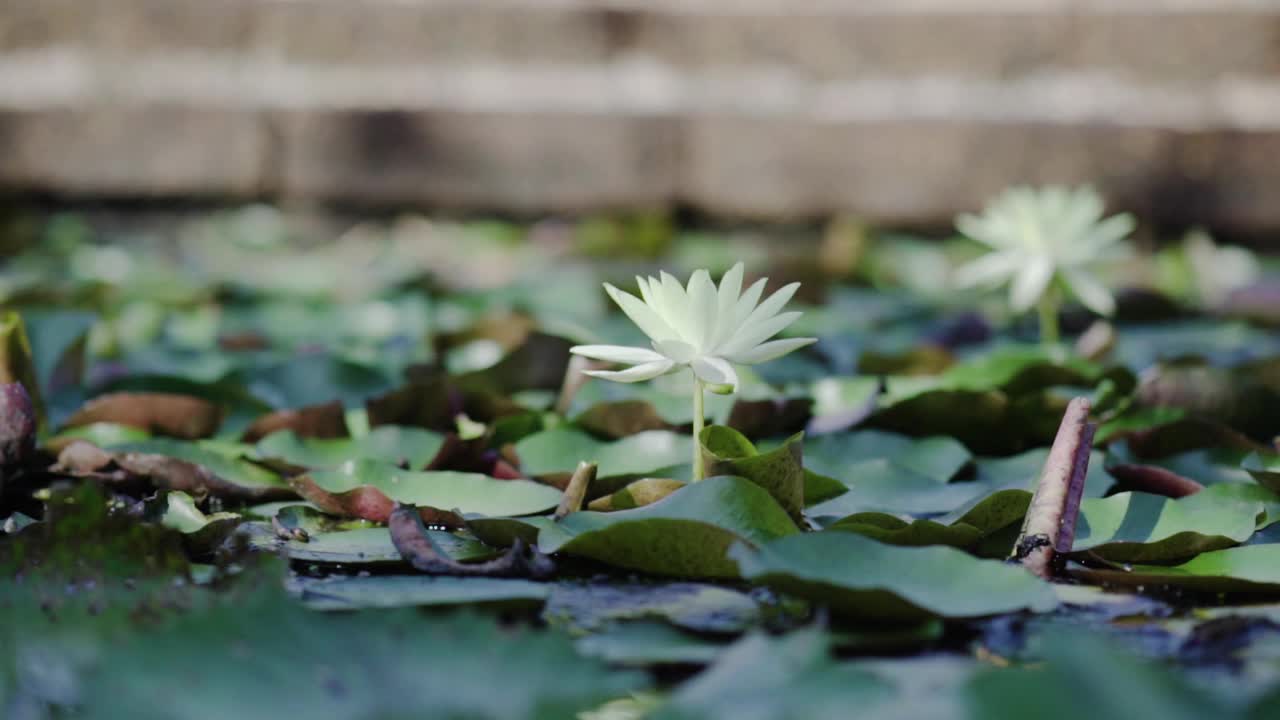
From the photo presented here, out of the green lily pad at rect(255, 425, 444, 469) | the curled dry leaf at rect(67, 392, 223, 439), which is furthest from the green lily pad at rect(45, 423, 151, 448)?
the green lily pad at rect(255, 425, 444, 469)

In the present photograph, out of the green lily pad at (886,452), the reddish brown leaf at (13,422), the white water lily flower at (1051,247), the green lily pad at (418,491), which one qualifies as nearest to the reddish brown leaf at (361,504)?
the green lily pad at (418,491)

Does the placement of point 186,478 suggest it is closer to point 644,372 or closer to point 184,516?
point 184,516

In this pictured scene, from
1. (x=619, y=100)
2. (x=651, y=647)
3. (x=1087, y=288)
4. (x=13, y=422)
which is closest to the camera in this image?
(x=651, y=647)

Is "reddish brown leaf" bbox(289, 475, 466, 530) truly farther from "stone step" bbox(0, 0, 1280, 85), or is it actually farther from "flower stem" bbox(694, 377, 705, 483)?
"stone step" bbox(0, 0, 1280, 85)

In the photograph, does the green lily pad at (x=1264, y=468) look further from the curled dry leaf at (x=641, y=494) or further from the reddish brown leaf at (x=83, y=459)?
the reddish brown leaf at (x=83, y=459)

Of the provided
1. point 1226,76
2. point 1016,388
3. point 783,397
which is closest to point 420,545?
point 783,397

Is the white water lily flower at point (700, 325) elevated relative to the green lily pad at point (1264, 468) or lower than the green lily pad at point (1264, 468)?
elevated

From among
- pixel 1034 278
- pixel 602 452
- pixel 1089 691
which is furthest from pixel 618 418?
pixel 1089 691
